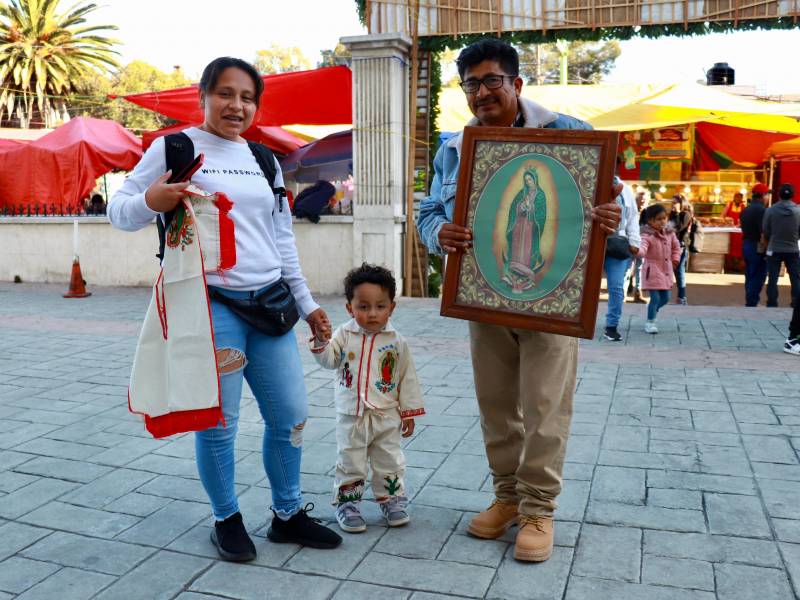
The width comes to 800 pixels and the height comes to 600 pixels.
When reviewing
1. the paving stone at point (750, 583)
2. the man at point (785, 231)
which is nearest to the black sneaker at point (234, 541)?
the paving stone at point (750, 583)

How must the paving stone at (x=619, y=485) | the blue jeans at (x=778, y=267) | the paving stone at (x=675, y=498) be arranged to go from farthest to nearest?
the blue jeans at (x=778, y=267) → the paving stone at (x=619, y=485) → the paving stone at (x=675, y=498)

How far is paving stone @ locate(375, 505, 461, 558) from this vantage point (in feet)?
10.3

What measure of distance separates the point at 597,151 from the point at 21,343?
6.94 meters

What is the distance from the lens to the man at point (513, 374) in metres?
3.00

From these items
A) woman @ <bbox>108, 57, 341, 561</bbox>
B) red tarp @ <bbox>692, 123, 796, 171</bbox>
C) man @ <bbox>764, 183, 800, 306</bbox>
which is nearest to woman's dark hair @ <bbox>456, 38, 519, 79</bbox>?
woman @ <bbox>108, 57, 341, 561</bbox>

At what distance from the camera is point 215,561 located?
3.07 metres

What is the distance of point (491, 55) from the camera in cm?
294

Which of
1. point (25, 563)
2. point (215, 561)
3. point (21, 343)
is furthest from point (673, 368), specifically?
point (21, 343)

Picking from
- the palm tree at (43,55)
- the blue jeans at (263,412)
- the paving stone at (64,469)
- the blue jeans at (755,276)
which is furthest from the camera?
the palm tree at (43,55)

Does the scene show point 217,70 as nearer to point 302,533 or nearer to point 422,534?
point 302,533

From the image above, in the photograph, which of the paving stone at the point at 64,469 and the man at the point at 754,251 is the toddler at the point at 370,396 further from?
the man at the point at 754,251

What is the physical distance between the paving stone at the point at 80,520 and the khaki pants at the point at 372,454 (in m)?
0.99

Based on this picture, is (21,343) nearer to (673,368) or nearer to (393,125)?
(393,125)

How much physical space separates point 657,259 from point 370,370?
5853 mm
